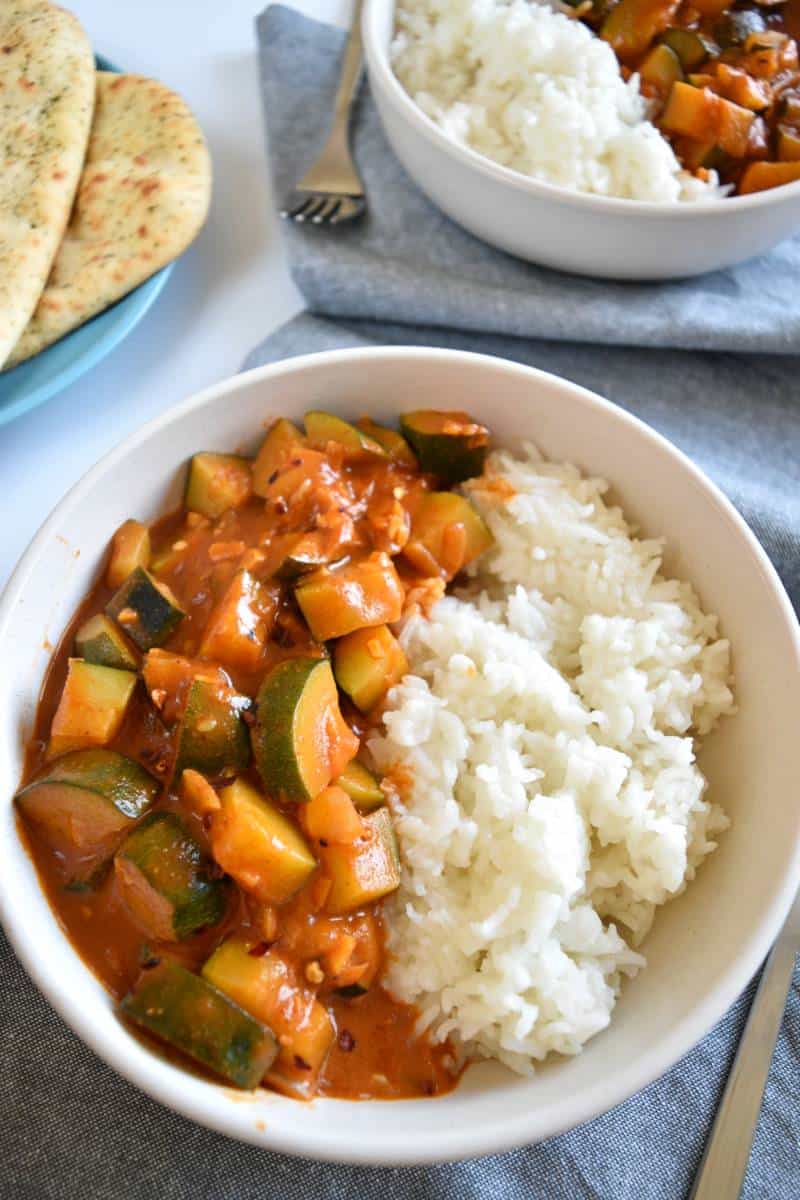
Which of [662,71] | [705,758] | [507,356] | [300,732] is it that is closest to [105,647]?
[300,732]

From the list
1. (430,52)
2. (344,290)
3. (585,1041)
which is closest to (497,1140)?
(585,1041)

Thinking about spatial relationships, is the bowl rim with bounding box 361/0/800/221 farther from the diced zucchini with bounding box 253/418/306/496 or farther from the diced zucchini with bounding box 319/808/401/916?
the diced zucchini with bounding box 319/808/401/916

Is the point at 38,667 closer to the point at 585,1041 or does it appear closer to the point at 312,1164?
the point at 312,1164

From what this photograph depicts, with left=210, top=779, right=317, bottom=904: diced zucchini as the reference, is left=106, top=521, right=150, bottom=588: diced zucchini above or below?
above

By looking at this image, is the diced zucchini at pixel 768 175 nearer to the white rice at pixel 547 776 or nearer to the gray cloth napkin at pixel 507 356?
the gray cloth napkin at pixel 507 356

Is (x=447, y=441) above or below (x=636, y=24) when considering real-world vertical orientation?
below

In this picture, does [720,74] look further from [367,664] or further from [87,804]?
[87,804]

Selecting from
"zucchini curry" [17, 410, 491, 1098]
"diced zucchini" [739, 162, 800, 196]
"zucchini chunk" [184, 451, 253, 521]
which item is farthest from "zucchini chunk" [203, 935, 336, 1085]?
"diced zucchini" [739, 162, 800, 196]
